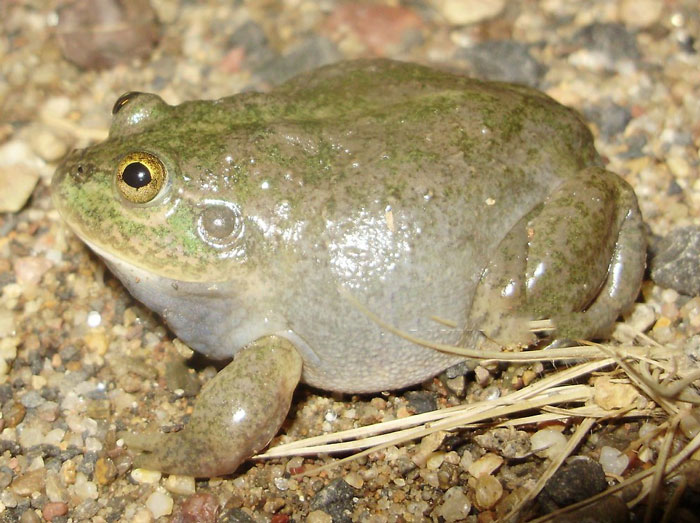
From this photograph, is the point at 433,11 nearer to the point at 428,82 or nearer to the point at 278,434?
the point at 428,82

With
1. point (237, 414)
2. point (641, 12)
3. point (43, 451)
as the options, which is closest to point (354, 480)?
point (237, 414)

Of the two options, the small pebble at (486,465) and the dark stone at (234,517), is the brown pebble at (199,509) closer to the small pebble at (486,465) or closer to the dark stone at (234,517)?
the dark stone at (234,517)

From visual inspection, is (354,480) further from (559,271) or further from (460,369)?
(559,271)

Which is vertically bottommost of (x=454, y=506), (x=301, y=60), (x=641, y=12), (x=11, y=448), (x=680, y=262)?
(x=11, y=448)

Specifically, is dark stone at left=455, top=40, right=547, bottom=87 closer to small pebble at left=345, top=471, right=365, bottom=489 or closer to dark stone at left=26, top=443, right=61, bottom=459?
small pebble at left=345, top=471, right=365, bottom=489

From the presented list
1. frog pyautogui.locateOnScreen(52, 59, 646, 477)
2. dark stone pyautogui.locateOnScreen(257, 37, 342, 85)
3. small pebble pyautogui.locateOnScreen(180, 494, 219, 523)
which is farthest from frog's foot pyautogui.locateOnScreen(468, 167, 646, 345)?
dark stone pyautogui.locateOnScreen(257, 37, 342, 85)
